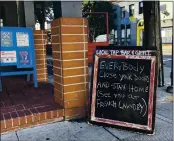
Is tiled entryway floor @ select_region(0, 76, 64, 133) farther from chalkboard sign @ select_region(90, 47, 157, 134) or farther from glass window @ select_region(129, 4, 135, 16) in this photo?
glass window @ select_region(129, 4, 135, 16)

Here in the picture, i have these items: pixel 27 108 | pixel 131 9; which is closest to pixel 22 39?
pixel 27 108

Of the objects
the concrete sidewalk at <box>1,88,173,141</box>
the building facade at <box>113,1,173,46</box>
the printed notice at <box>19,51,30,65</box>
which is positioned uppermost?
the building facade at <box>113,1,173,46</box>

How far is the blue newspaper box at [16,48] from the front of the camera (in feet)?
15.4

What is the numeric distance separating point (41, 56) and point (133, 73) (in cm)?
319

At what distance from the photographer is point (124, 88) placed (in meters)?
3.29

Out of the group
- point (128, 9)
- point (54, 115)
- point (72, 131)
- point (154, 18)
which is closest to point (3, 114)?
point (54, 115)

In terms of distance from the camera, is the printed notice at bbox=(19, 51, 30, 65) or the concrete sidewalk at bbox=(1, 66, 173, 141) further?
the printed notice at bbox=(19, 51, 30, 65)

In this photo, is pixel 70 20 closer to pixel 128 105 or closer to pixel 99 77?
pixel 99 77

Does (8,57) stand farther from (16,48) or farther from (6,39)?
(6,39)

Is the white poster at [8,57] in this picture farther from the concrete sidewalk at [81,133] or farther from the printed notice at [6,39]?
the concrete sidewalk at [81,133]

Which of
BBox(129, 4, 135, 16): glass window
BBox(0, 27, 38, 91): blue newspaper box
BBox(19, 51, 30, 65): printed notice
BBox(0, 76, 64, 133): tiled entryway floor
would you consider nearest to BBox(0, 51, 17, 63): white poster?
BBox(0, 27, 38, 91): blue newspaper box

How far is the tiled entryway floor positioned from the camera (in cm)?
328

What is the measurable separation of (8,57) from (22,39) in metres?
0.48

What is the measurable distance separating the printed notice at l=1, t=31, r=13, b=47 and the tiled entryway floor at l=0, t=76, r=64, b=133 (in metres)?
1.00
